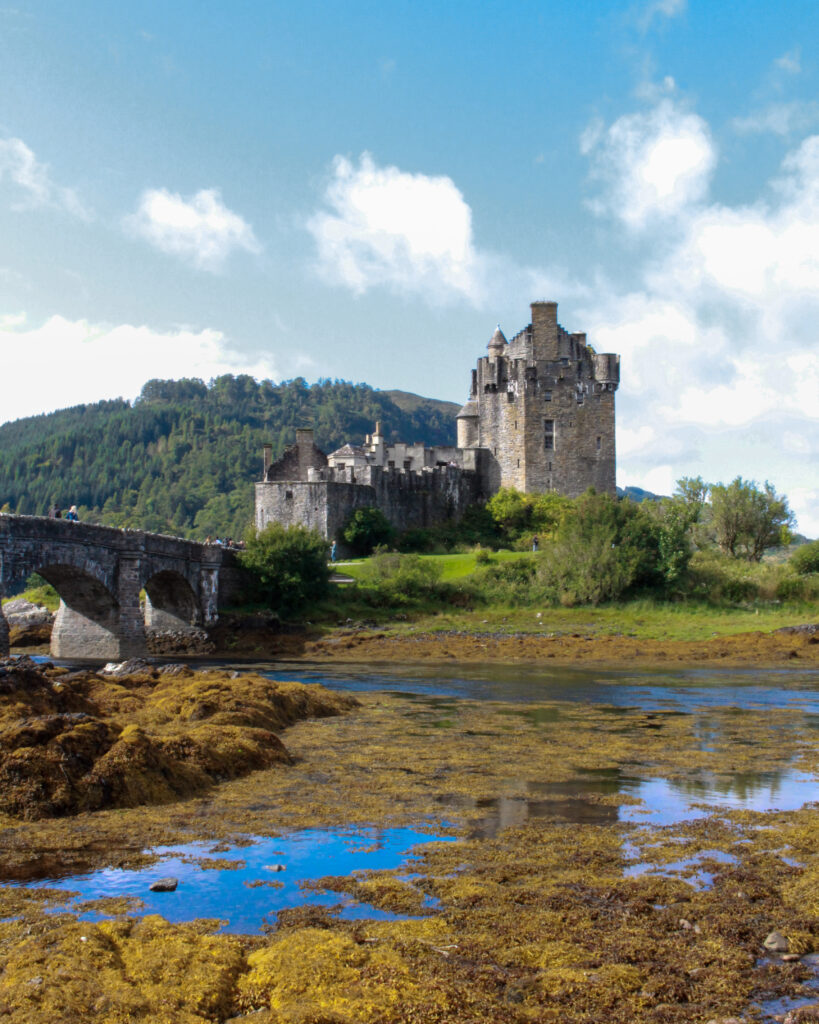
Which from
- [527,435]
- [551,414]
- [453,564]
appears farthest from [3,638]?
[551,414]

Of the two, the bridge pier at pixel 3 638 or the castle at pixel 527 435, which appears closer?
the bridge pier at pixel 3 638

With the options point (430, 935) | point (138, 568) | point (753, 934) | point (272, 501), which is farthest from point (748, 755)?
point (272, 501)

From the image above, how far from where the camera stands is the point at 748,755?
15.9 metres

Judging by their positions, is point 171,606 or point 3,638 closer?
point 3,638

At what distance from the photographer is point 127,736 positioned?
12.4 metres

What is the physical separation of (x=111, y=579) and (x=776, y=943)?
110 ft

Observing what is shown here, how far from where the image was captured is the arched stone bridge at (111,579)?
33000mm

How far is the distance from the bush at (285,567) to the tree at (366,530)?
9.55 metres

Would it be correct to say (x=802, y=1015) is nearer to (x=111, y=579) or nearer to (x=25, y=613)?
(x=111, y=579)

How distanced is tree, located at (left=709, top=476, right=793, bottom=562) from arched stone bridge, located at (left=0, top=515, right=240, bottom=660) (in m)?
32.8

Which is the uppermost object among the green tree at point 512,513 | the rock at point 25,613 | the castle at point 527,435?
the castle at point 527,435

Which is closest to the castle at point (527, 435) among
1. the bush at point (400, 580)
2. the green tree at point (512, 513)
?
the green tree at point (512, 513)

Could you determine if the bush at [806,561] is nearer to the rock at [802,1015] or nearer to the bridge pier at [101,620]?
the bridge pier at [101,620]

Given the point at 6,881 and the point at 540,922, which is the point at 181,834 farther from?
the point at 540,922
